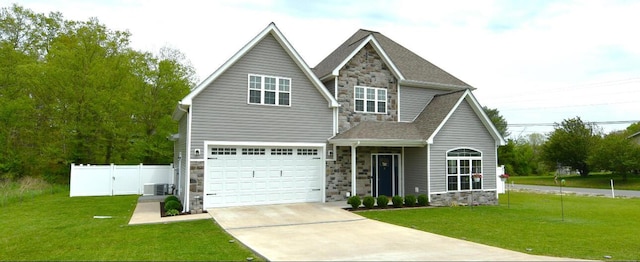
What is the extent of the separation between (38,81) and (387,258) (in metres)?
24.8

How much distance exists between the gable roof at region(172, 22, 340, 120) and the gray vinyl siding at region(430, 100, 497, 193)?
181 inches

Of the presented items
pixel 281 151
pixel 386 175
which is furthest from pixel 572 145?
pixel 281 151

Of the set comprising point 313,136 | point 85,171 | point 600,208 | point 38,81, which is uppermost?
point 38,81

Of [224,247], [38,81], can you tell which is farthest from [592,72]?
[38,81]

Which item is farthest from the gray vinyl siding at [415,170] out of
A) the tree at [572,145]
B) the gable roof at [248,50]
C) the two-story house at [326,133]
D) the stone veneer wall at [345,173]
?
the tree at [572,145]

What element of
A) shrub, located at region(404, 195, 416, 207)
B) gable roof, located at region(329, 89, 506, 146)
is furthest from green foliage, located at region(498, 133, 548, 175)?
shrub, located at region(404, 195, 416, 207)

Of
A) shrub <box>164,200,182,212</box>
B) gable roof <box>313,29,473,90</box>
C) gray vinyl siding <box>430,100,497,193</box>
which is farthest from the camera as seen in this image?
gable roof <box>313,29,473,90</box>

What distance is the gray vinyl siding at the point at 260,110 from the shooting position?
512 inches

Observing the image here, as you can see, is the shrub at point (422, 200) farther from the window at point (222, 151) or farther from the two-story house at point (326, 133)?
the window at point (222, 151)

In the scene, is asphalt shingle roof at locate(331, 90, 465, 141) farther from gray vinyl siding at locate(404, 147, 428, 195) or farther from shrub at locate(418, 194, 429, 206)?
shrub at locate(418, 194, 429, 206)

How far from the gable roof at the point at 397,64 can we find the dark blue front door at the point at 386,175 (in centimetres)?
360

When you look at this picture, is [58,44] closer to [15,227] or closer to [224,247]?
[15,227]

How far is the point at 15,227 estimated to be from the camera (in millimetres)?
10250

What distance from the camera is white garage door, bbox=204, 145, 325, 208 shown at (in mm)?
13289
